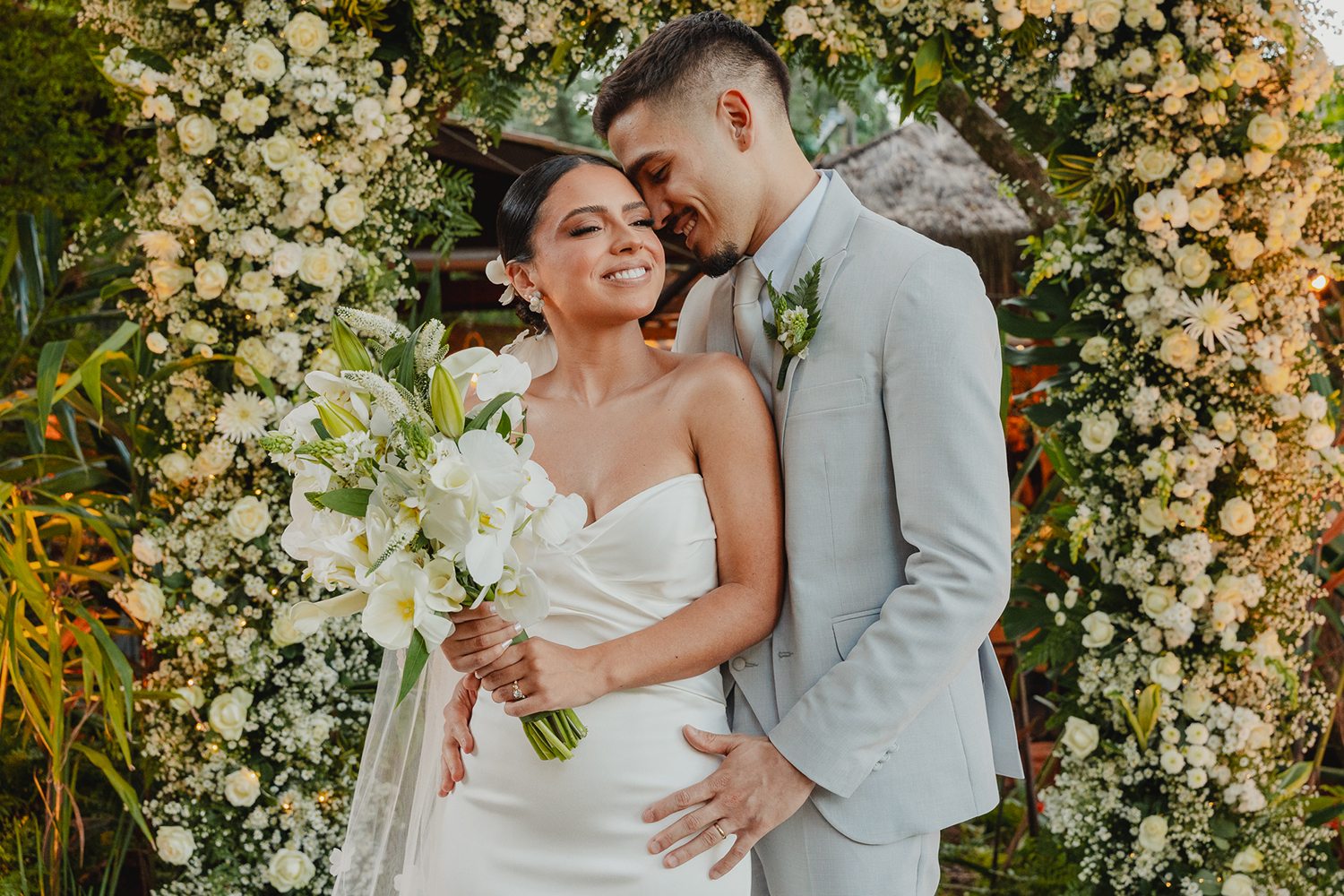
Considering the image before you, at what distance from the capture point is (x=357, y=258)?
9.48 ft

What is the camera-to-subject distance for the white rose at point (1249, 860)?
273 centimetres

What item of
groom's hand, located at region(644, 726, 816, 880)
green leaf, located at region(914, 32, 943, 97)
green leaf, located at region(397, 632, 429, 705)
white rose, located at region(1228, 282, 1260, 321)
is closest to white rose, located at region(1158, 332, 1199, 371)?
white rose, located at region(1228, 282, 1260, 321)

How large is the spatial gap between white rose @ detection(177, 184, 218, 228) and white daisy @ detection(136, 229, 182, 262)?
72 mm

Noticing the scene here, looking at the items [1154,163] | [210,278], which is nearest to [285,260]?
[210,278]

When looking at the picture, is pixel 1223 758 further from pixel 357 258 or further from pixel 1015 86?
pixel 357 258

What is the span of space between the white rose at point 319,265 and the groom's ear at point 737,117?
132 centimetres

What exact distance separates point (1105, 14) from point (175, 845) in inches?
139

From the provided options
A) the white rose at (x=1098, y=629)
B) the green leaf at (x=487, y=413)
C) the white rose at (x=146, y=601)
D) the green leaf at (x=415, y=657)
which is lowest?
the white rose at (x=1098, y=629)

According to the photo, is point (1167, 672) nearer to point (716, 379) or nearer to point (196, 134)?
point (716, 379)

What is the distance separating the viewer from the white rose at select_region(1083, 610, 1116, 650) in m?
2.87

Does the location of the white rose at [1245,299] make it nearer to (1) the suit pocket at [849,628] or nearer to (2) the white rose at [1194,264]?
(2) the white rose at [1194,264]

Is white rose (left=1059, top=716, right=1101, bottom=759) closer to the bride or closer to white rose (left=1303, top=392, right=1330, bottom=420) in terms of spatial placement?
white rose (left=1303, top=392, right=1330, bottom=420)

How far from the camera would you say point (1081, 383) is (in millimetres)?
2967

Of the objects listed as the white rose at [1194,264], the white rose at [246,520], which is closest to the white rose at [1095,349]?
the white rose at [1194,264]
